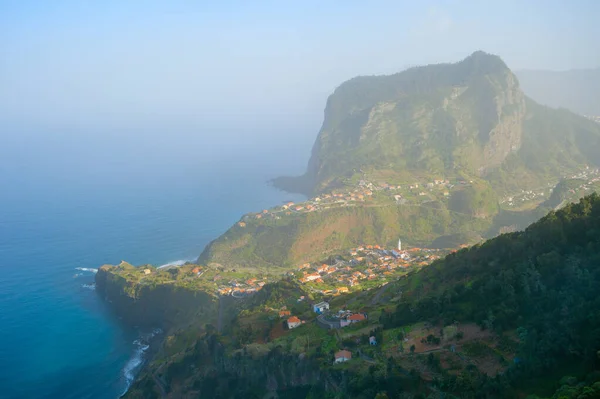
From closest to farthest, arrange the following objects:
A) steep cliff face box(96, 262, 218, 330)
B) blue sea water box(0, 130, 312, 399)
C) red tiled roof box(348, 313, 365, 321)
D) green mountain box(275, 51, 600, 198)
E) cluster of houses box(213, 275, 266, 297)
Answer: red tiled roof box(348, 313, 365, 321)
blue sea water box(0, 130, 312, 399)
steep cliff face box(96, 262, 218, 330)
cluster of houses box(213, 275, 266, 297)
green mountain box(275, 51, 600, 198)

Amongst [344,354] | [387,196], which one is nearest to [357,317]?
[344,354]

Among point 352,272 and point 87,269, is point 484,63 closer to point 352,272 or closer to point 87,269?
point 352,272

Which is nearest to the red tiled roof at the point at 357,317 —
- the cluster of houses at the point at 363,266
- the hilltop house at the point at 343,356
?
the hilltop house at the point at 343,356

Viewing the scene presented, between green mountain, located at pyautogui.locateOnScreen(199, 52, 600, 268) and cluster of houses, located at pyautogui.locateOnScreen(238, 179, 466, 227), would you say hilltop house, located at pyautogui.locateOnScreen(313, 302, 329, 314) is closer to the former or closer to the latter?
green mountain, located at pyautogui.locateOnScreen(199, 52, 600, 268)

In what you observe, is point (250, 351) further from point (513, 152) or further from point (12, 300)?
point (513, 152)

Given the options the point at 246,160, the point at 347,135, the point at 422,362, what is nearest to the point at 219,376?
the point at 422,362

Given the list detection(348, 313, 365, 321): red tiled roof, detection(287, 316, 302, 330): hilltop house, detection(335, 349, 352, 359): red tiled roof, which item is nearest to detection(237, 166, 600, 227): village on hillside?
detection(287, 316, 302, 330): hilltop house
